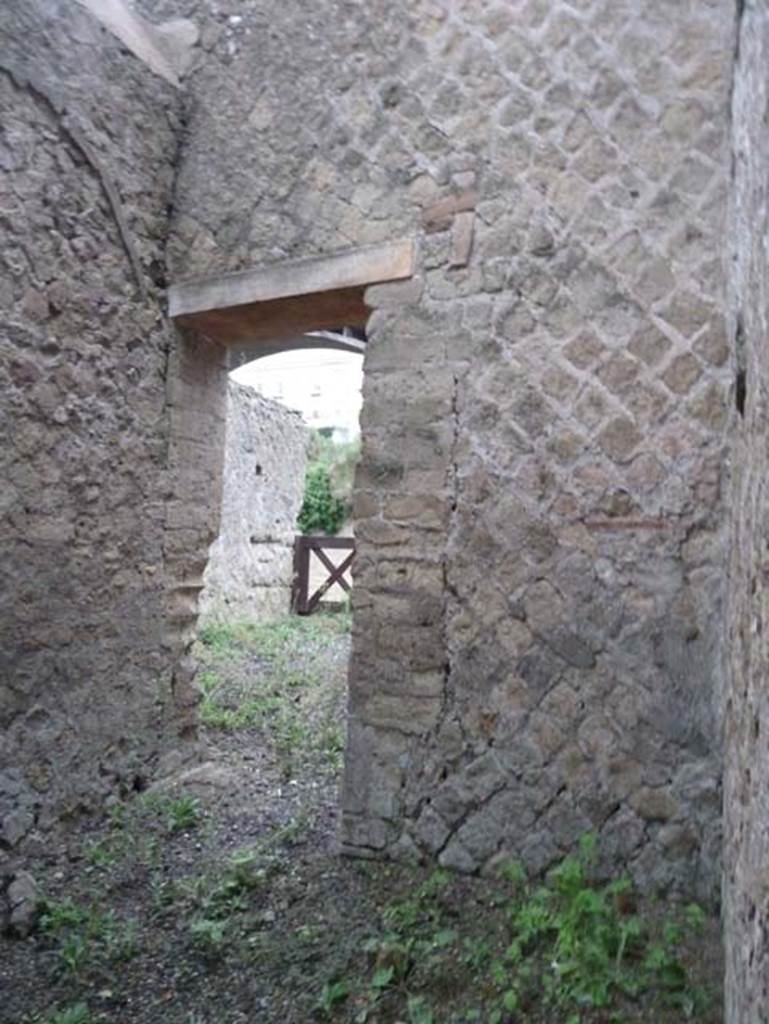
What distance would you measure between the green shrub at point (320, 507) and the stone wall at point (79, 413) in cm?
924

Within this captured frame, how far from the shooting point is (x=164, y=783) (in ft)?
11.6

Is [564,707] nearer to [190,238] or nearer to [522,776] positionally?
[522,776]

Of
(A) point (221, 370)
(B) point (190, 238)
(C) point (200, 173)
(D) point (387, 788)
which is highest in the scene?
(C) point (200, 173)

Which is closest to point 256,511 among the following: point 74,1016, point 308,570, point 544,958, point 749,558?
point 308,570

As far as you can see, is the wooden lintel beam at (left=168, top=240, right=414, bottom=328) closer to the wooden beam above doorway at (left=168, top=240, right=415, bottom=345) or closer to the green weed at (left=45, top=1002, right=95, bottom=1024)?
the wooden beam above doorway at (left=168, top=240, right=415, bottom=345)

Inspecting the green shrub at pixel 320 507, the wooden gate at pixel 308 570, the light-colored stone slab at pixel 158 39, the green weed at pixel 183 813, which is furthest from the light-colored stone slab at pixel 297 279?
the green shrub at pixel 320 507

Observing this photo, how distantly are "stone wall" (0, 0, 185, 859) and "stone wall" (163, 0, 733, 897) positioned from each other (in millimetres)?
740

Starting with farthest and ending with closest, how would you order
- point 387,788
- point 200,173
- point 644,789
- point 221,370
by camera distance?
point 221,370 → point 200,173 → point 387,788 → point 644,789

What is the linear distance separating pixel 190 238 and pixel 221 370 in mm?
661

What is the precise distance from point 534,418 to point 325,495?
1034cm

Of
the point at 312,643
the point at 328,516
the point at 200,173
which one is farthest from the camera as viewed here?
the point at 328,516

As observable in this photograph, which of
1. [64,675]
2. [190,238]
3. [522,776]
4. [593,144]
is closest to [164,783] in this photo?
[64,675]

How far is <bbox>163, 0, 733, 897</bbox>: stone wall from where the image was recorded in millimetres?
2512

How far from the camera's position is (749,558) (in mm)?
1749
